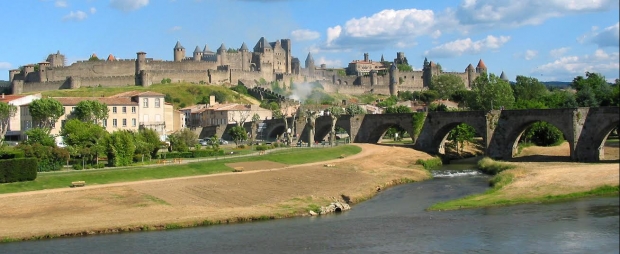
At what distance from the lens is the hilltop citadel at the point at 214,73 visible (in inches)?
5187

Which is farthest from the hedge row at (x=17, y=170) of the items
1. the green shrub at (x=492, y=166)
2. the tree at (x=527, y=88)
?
the tree at (x=527, y=88)

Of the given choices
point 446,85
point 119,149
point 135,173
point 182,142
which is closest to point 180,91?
point 446,85

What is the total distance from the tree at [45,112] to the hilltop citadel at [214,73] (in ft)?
195

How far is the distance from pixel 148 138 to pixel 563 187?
34271 mm

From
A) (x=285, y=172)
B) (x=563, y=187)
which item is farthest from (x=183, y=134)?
(x=563, y=187)

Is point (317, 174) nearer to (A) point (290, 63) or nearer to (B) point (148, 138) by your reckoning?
(B) point (148, 138)

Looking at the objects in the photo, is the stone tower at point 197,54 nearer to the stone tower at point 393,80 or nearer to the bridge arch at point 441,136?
the stone tower at point 393,80

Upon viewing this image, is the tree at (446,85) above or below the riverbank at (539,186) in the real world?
above

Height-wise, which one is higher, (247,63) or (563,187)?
(247,63)

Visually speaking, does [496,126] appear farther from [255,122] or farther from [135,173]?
[255,122]

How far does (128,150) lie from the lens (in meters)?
51.1

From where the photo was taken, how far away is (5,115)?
71.4m

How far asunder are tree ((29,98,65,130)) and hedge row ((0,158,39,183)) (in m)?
32.0

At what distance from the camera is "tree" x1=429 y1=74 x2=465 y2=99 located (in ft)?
454
